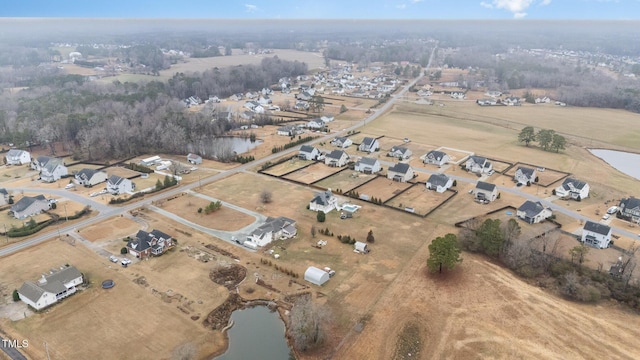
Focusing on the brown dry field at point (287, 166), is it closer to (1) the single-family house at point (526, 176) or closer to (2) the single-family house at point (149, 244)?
(2) the single-family house at point (149, 244)

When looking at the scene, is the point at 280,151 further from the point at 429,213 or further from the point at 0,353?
the point at 0,353

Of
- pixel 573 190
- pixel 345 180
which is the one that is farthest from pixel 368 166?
pixel 573 190

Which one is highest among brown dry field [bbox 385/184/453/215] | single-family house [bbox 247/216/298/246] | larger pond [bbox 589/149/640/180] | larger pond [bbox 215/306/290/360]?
single-family house [bbox 247/216/298/246]

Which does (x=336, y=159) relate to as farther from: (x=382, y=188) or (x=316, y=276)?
(x=316, y=276)

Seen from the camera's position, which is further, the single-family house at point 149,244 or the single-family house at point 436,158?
the single-family house at point 436,158

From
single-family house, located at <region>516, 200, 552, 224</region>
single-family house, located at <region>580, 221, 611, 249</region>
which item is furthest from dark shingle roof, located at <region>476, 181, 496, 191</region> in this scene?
single-family house, located at <region>580, 221, 611, 249</region>

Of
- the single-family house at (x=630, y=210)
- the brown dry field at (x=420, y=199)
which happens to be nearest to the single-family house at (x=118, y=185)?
the brown dry field at (x=420, y=199)

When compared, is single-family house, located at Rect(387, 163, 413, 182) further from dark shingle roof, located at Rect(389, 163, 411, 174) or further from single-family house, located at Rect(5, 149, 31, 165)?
single-family house, located at Rect(5, 149, 31, 165)
